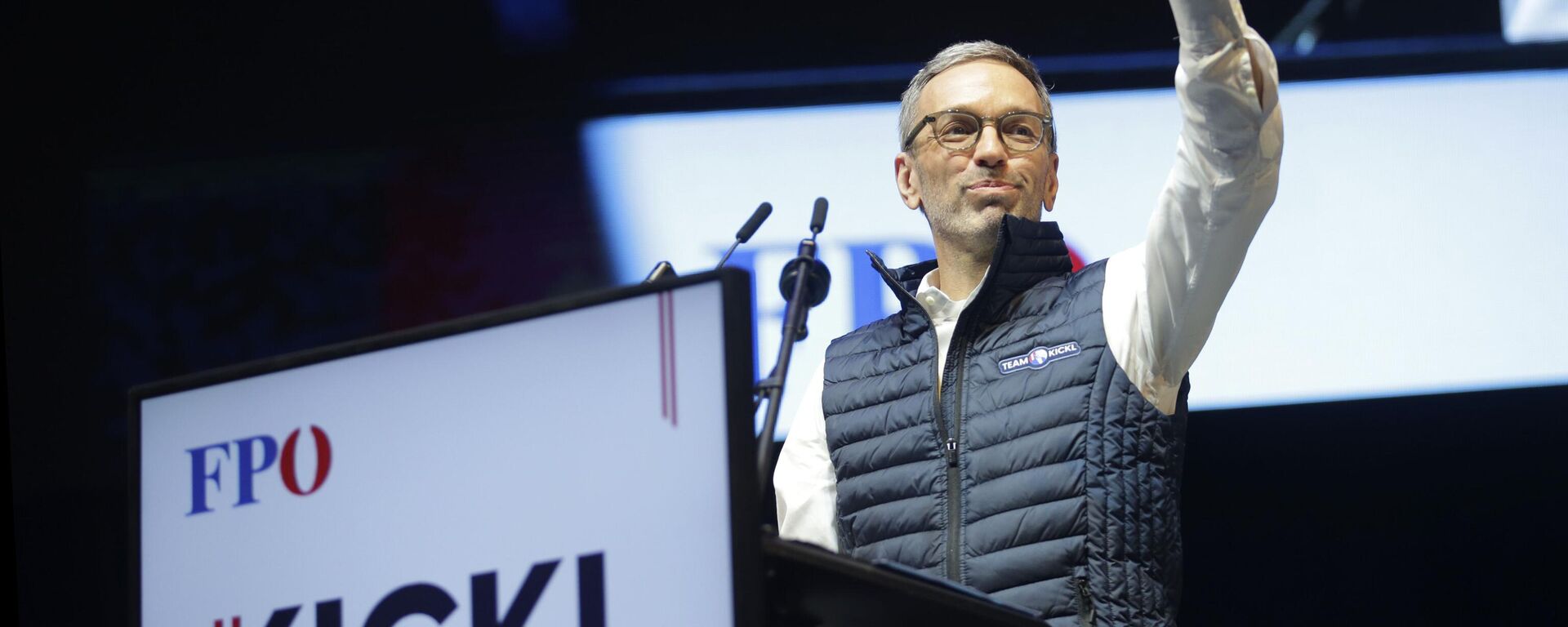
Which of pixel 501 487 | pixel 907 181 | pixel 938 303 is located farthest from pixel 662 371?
pixel 907 181

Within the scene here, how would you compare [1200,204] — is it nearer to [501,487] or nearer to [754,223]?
[754,223]

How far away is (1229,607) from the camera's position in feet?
11.3

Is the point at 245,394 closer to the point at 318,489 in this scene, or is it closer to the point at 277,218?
the point at 318,489

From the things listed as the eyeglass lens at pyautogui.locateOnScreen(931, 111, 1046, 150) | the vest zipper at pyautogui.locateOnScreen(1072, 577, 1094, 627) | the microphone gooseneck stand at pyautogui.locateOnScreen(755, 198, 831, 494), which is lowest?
the vest zipper at pyautogui.locateOnScreen(1072, 577, 1094, 627)

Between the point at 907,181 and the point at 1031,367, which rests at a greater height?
the point at 907,181

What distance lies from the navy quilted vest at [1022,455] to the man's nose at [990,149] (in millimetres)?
110

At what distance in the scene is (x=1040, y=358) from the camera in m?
1.91

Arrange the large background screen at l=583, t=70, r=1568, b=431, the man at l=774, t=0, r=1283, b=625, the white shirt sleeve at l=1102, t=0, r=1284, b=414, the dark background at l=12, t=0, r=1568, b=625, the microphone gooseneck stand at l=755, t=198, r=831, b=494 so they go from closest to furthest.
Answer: the microphone gooseneck stand at l=755, t=198, r=831, b=494 → the white shirt sleeve at l=1102, t=0, r=1284, b=414 → the man at l=774, t=0, r=1283, b=625 → the large background screen at l=583, t=70, r=1568, b=431 → the dark background at l=12, t=0, r=1568, b=625

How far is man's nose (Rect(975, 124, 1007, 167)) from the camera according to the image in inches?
82.3

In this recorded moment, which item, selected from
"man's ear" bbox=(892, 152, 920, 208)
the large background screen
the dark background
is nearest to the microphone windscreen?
"man's ear" bbox=(892, 152, 920, 208)

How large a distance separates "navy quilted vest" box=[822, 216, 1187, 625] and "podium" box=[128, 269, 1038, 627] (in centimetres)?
62

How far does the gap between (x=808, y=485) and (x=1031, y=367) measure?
0.40 meters

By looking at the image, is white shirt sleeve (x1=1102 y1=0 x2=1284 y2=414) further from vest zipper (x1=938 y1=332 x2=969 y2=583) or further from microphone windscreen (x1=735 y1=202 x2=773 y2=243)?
microphone windscreen (x1=735 y1=202 x2=773 y2=243)

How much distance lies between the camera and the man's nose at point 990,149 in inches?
82.3
